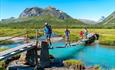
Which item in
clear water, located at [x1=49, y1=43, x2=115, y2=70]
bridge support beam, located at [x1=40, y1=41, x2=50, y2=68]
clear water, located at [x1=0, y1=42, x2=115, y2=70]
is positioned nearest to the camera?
bridge support beam, located at [x1=40, y1=41, x2=50, y2=68]

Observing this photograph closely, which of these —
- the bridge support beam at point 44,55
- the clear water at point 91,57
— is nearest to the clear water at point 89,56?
the clear water at point 91,57

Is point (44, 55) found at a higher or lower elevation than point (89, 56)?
higher

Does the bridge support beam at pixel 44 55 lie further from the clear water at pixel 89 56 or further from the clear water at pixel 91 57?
the clear water at pixel 91 57

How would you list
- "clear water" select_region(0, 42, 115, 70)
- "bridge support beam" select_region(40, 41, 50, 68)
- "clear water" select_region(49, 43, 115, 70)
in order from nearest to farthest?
1. "bridge support beam" select_region(40, 41, 50, 68)
2. "clear water" select_region(49, 43, 115, 70)
3. "clear water" select_region(0, 42, 115, 70)

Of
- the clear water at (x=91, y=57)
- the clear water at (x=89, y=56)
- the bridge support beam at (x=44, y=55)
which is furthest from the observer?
the clear water at (x=89, y=56)

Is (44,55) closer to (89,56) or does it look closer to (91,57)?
(91,57)

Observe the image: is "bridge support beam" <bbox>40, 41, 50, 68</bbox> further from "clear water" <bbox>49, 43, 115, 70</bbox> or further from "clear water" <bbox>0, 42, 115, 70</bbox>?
"clear water" <bbox>49, 43, 115, 70</bbox>

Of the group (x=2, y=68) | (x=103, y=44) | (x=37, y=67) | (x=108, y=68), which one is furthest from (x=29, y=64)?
(x=103, y=44)

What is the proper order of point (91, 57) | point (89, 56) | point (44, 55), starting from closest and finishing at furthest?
point (44, 55)
point (91, 57)
point (89, 56)

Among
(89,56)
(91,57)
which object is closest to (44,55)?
(91,57)

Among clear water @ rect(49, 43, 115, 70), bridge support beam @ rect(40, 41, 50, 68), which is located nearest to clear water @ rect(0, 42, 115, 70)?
clear water @ rect(49, 43, 115, 70)

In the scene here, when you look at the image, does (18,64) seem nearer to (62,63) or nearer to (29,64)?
(29,64)

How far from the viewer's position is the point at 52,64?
30.6 meters

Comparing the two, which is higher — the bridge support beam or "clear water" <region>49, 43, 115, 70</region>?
the bridge support beam
